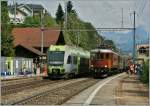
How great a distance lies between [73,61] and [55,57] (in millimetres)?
3203

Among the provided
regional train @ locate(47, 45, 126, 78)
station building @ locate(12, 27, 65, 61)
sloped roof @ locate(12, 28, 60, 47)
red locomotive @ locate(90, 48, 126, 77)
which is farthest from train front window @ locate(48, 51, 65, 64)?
sloped roof @ locate(12, 28, 60, 47)

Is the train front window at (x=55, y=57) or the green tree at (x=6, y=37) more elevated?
the green tree at (x=6, y=37)

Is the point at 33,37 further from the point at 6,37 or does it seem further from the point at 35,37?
the point at 6,37

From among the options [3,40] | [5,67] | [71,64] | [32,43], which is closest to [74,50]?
[71,64]

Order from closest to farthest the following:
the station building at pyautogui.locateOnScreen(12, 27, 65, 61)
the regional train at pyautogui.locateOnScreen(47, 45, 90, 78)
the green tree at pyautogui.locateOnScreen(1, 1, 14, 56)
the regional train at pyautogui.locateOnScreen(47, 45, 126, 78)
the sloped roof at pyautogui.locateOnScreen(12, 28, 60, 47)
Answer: the regional train at pyautogui.locateOnScreen(47, 45, 90, 78) → the regional train at pyautogui.locateOnScreen(47, 45, 126, 78) → the green tree at pyautogui.locateOnScreen(1, 1, 14, 56) → the station building at pyautogui.locateOnScreen(12, 27, 65, 61) → the sloped roof at pyautogui.locateOnScreen(12, 28, 60, 47)

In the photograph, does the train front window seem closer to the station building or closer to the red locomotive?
the red locomotive

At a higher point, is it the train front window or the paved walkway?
the train front window

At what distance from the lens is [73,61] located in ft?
165

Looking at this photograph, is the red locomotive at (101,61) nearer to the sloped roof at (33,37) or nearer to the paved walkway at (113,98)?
the paved walkway at (113,98)

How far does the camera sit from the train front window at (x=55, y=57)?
47.3 meters

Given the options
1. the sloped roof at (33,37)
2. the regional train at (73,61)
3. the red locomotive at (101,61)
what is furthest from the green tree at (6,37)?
the sloped roof at (33,37)

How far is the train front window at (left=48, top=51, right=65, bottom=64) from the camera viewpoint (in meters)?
47.3

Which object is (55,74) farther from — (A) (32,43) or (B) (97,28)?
(A) (32,43)

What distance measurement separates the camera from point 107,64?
52.3 m
